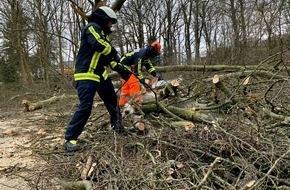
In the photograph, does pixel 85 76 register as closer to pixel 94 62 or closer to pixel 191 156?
pixel 94 62

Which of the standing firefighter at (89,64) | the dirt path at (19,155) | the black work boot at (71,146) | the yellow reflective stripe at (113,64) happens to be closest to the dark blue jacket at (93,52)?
the standing firefighter at (89,64)

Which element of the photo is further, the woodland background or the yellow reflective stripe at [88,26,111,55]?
the yellow reflective stripe at [88,26,111,55]

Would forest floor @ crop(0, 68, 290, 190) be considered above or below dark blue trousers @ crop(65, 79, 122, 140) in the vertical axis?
below

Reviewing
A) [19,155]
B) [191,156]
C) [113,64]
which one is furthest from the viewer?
[19,155]

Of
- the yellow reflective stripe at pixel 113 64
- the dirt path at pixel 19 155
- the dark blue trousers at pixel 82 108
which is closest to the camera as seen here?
the dirt path at pixel 19 155

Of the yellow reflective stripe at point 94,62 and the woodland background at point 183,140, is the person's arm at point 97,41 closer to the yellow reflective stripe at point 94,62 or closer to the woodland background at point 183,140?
the yellow reflective stripe at point 94,62

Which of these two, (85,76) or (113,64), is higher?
(113,64)

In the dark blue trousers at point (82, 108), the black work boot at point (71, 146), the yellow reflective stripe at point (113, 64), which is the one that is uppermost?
the yellow reflective stripe at point (113, 64)

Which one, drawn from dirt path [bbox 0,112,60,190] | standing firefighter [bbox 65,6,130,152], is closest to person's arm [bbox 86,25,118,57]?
standing firefighter [bbox 65,6,130,152]

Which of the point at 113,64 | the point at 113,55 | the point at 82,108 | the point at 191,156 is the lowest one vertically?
the point at 191,156

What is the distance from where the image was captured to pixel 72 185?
9.76ft

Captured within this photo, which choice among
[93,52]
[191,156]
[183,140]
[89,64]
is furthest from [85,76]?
[191,156]

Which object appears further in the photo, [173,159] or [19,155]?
[19,155]

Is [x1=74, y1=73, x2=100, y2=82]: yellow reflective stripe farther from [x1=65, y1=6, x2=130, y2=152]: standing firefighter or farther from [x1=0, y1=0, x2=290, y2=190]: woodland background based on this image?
[x1=0, y1=0, x2=290, y2=190]: woodland background
